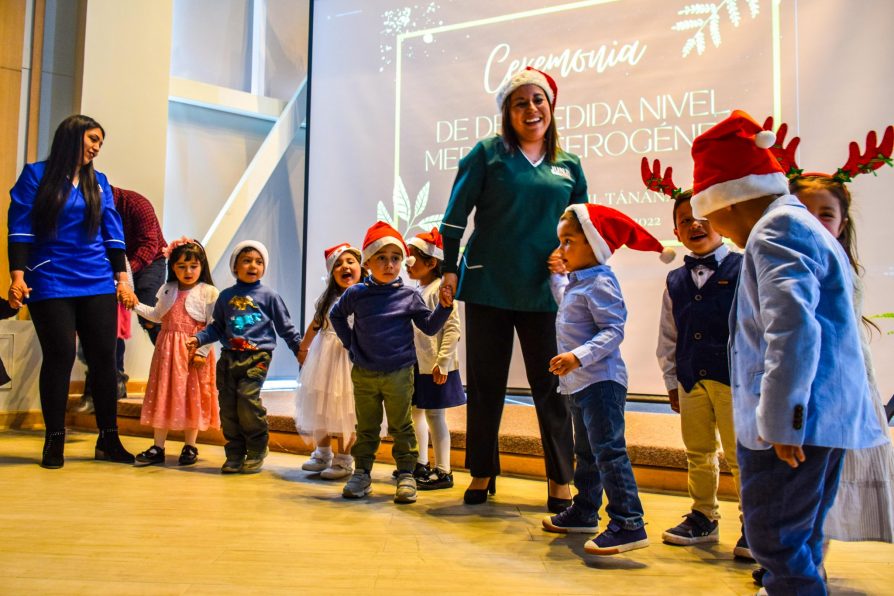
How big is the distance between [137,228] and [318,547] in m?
2.58

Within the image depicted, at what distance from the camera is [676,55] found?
3809 millimetres

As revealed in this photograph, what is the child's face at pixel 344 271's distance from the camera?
120 inches

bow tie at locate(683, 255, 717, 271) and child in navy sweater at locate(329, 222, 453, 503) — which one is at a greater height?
bow tie at locate(683, 255, 717, 271)

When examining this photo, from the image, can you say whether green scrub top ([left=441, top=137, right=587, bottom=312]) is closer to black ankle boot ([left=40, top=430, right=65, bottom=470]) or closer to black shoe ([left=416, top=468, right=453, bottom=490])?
black shoe ([left=416, top=468, right=453, bottom=490])

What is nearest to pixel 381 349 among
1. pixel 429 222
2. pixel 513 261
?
pixel 513 261

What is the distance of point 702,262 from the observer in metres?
2.06

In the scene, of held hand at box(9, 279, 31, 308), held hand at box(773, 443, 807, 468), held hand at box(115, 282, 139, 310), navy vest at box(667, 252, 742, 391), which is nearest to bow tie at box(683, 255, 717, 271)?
navy vest at box(667, 252, 742, 391)

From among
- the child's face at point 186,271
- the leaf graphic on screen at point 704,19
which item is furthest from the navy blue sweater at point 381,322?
the leaf graphic on screen at point 704,19

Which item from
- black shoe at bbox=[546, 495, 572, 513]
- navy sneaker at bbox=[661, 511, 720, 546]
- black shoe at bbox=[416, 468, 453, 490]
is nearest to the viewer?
navy sneaker at bbox=[661, 511, 720, 546]

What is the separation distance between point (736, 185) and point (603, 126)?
9.30 ft

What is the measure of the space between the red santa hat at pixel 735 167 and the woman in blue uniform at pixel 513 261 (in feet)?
3.30

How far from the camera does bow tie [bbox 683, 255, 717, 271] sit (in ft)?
6.71

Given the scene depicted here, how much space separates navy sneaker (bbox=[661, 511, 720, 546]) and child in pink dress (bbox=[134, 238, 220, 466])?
80.5 inches

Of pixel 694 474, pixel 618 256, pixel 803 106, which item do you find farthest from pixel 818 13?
pixel 694 474
